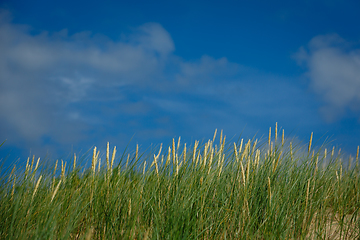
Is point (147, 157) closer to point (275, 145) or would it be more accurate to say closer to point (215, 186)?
point (215, 186)

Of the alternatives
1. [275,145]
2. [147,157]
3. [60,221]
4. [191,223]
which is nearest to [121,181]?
[147,157]

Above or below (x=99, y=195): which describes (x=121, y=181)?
above

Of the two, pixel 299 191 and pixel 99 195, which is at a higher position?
pixel 299 191

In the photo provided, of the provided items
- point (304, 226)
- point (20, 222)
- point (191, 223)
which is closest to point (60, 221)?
point (20, 222)

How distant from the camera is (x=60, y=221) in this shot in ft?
7.76

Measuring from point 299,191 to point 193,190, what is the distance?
1205mm

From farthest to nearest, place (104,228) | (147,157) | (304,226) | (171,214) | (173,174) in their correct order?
(147,157), (173,174), (304,226), (104,228), (171,214)

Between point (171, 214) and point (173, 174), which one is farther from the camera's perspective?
point (173, 174)

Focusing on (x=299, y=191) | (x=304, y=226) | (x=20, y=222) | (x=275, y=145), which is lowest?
(x=20, y=222)

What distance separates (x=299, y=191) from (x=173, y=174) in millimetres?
1395

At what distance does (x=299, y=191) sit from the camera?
2.88 meters

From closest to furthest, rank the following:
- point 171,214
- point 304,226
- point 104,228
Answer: point 171,214 < point 104,228 < point 304,226

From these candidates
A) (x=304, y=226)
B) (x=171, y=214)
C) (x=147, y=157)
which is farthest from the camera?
(x=147, y=157)

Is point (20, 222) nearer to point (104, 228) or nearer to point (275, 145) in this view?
point (104, 228)
